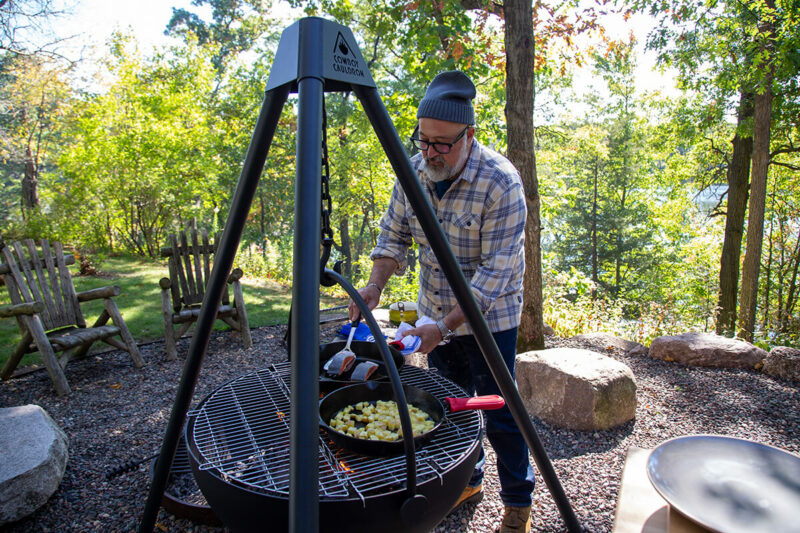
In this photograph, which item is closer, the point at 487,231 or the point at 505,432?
the point at 487,231

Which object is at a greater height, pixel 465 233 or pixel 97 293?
pixel 465 233

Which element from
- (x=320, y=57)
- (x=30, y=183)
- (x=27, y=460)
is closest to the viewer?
(x=320, y=57)

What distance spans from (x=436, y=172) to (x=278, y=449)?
1.25 meters

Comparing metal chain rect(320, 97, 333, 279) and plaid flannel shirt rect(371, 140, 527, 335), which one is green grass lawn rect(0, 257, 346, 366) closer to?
plaid flannel shirt rect(371, 140, 527, 335)

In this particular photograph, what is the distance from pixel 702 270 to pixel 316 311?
1895 centimetres

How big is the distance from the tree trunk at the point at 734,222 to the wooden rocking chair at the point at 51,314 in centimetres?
989

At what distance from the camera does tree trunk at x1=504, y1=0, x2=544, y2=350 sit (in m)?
4.61

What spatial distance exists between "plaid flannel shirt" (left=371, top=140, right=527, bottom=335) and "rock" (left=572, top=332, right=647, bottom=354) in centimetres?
366

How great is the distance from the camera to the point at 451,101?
1843 millimetres

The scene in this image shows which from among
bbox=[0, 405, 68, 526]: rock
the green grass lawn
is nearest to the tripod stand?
bbox=[0, 405, 68, 526]: rock

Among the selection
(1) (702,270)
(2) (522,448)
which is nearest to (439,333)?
(2) (522,448)

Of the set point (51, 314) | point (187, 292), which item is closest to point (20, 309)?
point (51, 314)

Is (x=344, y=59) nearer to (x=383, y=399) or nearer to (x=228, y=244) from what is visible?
(x=228, y=244)

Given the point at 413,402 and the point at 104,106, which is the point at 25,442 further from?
the point at 104,106
